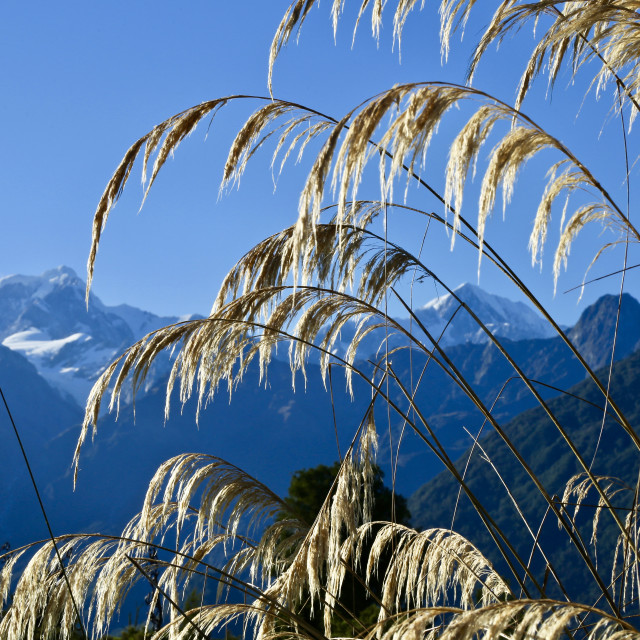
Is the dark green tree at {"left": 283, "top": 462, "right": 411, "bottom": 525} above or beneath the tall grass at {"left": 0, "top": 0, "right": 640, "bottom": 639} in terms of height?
beneath

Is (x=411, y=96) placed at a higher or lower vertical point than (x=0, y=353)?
lower

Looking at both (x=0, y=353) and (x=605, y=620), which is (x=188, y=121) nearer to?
(x=605, y=620)

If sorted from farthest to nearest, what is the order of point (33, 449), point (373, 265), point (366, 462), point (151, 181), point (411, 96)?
point (33, 449) → point (373, 265) → point (366, 462) → point (151, 181) → point (411, 96)

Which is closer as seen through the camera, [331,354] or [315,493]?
[331,354]

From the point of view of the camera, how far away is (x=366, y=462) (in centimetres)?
187

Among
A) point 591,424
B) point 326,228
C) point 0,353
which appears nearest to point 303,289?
point 326,228

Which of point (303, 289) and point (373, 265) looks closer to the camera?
point (303, 289)

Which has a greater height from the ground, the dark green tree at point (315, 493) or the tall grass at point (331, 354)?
the tall grass at point (331, 354)

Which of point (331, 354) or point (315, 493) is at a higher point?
point (331, 354)

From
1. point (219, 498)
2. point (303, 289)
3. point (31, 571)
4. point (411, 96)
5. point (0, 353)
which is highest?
point (0, 353)

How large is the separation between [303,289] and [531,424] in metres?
110

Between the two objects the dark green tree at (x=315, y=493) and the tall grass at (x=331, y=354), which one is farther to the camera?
the dark green tree at (x=315, y=493)

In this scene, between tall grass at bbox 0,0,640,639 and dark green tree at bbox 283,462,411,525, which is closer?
tall grass at bbox 0,0,640,639

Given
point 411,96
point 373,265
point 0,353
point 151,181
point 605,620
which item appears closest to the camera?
point 605,620
